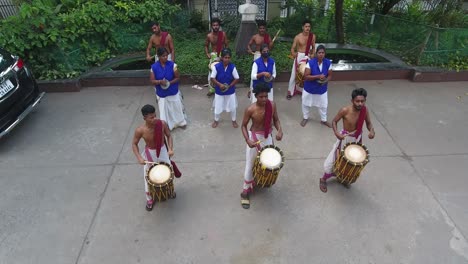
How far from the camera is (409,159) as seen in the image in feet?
16.1

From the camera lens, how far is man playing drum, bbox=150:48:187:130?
5.08 meters

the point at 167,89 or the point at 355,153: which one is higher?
the point at 167,89

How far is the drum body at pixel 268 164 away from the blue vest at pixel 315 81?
2.28 m

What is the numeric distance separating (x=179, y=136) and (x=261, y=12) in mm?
6781

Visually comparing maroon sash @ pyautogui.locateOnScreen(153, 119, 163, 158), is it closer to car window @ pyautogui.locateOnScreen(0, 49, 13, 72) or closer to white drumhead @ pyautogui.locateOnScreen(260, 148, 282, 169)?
white drumhead @ pyautogui.locateOnScreen(260, 148, 282, 169)

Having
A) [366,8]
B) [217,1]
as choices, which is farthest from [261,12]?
[366,8]

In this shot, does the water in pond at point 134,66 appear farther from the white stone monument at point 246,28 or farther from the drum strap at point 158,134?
the drum strap at point 158,134

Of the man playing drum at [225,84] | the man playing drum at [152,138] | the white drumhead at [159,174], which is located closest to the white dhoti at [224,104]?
the man playing drum at [225,84]

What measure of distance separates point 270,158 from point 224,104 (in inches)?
95.4

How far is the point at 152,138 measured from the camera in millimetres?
3639

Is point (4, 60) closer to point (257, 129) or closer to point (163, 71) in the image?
point (163, 71)

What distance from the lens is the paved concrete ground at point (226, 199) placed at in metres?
3.56

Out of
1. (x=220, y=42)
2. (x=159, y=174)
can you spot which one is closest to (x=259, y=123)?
(x=159, y=174)

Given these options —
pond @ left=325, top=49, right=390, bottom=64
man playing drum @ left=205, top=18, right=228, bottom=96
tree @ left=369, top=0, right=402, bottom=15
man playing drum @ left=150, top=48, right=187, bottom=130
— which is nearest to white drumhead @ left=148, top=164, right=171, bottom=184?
man playing drum @ left=150, top=48, right=187, bottom=130
